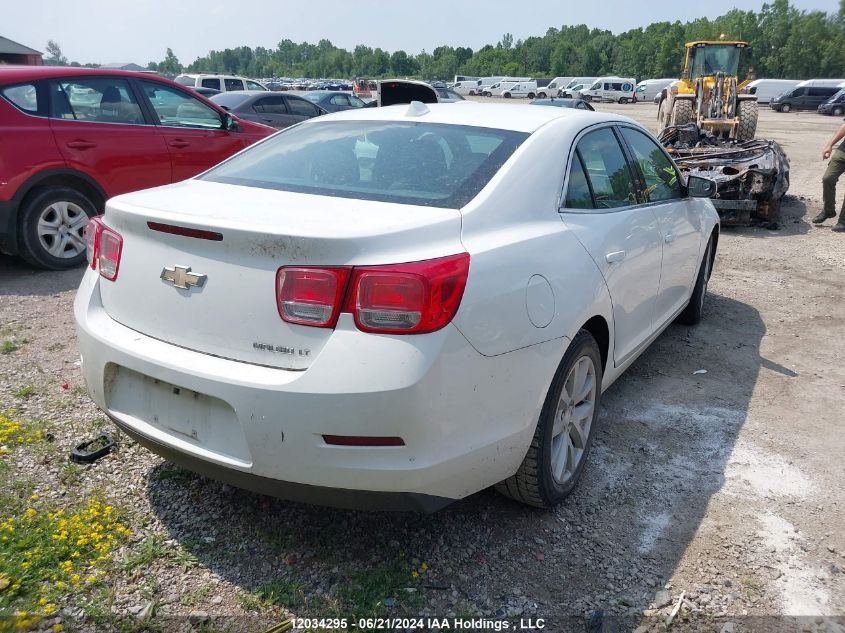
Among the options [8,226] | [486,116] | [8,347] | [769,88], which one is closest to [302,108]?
[8,226]

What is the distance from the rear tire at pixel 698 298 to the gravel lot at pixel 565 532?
991mm

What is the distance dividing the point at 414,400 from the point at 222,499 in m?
1.32

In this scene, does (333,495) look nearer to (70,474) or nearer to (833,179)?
(70,474)

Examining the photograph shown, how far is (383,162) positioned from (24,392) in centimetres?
250

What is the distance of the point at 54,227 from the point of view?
19.9 feet

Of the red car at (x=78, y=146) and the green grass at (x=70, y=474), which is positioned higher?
the red car at (x=78, y=146)

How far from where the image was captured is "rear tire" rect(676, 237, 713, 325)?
16.9 feet

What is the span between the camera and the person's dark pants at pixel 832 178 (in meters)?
9.13

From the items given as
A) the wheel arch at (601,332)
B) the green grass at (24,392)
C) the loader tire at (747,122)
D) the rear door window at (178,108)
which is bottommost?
the green grass at (24,392)

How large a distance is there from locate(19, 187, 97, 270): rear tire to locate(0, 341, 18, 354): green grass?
5.57ft

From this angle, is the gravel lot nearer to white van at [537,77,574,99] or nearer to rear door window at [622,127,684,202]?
rear door window at [622,127,684,202]

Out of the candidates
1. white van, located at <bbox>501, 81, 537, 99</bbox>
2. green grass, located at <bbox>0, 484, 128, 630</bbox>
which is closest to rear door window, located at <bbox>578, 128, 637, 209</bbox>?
green grass, located at <bbox>0, 484, 128, 630</bbox>

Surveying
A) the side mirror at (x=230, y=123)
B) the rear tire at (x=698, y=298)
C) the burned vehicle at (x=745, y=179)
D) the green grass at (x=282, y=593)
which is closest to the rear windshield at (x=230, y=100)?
the side mirror at (x=230, y=123)

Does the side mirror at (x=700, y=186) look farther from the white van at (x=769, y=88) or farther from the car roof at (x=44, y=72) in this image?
the white van at (x=769, y=88)
